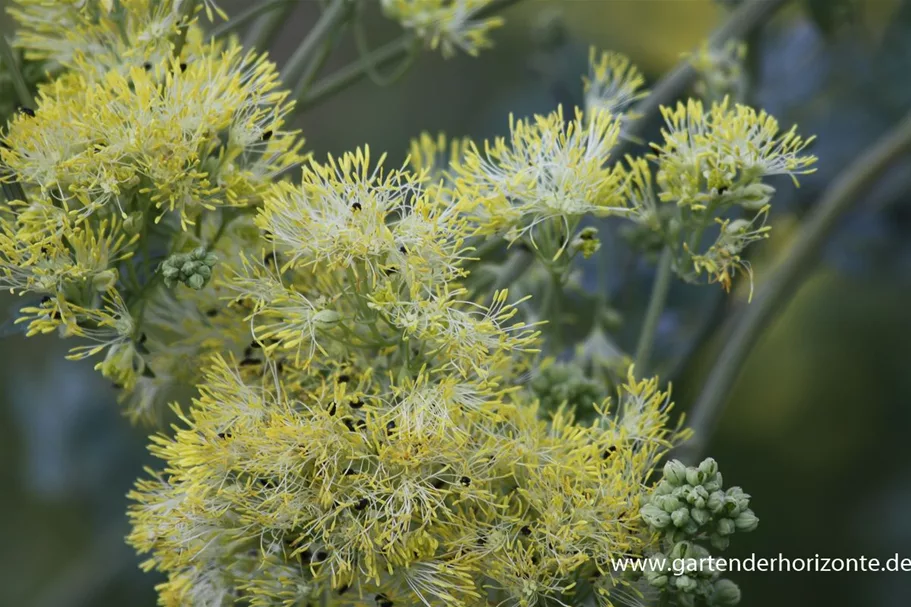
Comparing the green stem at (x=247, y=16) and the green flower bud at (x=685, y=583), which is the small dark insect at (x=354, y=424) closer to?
the green flower bud at (x=685, y=583)

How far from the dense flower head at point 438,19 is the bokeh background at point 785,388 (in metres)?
0.34

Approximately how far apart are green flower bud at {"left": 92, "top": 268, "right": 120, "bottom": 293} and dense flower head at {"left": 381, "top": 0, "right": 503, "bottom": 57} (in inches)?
20.2

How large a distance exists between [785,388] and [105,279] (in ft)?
4.85

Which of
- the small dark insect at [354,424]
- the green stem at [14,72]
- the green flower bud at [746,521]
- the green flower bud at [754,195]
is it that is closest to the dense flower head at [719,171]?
the green flower bud at [754,195]

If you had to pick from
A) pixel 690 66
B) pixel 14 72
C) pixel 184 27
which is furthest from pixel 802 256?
pixel 14 72

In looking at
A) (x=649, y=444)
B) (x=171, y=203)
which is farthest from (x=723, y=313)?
(x=171, y=203)

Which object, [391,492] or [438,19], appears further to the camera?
[438,19]

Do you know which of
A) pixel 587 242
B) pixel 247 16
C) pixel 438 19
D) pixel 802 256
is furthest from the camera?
pixel 802 256

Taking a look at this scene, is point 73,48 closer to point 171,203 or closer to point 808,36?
point 171,203

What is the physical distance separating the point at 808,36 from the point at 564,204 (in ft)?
3.61

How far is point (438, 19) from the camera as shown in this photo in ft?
4.35

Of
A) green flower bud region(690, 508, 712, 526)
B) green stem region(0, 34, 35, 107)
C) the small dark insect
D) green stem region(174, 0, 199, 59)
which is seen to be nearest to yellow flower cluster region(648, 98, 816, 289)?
green flower bud region(690, 508, 712, 526)

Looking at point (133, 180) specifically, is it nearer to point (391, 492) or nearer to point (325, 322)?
point (325, 322)

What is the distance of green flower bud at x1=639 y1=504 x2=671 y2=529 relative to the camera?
0.93m
